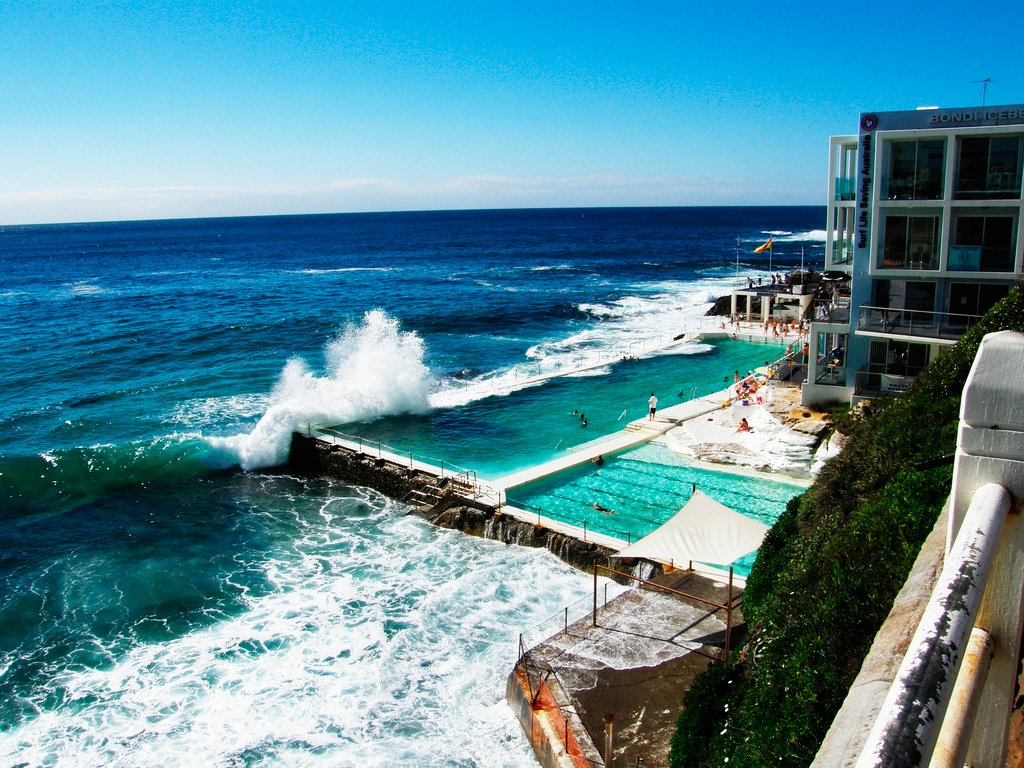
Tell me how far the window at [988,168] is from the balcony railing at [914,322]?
3.82m

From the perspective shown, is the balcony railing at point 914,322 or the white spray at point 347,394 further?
the white spray at point 347,394

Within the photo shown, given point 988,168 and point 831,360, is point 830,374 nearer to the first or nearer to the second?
point 831,360

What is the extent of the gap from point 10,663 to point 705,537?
17.2 metres

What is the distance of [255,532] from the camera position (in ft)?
85.8

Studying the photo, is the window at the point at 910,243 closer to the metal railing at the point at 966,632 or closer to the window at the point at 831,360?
the window at the point at 831,360

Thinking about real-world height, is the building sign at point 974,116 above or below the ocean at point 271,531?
above

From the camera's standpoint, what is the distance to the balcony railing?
24.8 m

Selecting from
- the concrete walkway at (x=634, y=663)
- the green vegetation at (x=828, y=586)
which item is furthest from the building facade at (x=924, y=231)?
the concrete walkway at (x=634, y=663)

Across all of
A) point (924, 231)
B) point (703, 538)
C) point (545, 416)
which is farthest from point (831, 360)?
point (703, 538)

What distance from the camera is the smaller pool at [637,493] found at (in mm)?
23609

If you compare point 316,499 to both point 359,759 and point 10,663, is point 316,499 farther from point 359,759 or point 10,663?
point 359,759

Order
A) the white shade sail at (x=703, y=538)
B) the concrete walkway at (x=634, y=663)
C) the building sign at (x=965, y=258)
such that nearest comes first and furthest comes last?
the concrete walkway at (x=634, y=663) < the white shade sail at (x=703, y=538) < the building sign at (x=965, y=258)

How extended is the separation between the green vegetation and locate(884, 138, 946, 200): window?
1205 cm

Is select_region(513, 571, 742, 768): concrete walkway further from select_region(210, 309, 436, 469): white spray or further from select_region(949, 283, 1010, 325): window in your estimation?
select_region(210, 309, 436, 469): white spray
